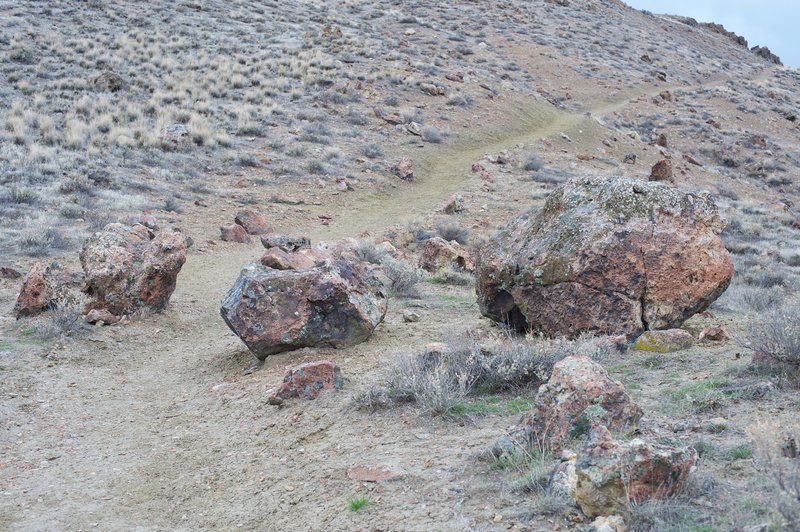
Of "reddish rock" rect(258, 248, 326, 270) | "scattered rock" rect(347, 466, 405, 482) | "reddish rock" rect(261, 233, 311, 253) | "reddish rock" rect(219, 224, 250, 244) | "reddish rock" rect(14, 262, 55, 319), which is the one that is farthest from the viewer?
"reddish rock" rect(219, 224, 250, 244)

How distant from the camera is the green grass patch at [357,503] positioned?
3918 millimetres

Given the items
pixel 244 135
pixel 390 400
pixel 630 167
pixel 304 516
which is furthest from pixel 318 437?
pixel 630 167

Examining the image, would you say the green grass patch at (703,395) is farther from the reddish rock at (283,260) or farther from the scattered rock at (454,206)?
the scattered rock at (454,206)

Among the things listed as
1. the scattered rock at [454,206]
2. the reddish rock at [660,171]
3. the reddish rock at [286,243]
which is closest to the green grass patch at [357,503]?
the reddish rock at [286,243]

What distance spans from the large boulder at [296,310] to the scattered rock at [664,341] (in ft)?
8.75

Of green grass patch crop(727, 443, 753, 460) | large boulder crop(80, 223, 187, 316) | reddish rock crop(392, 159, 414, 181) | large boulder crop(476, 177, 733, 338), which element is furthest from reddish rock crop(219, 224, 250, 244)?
green grass patch crop(727, 443, 753, 460)

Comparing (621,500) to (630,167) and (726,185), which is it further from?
(726,185)

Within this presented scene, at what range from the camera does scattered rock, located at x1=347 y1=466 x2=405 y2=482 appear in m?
4.20

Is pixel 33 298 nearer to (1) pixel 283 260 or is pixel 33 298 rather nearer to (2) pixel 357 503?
(1) pixel 283 260

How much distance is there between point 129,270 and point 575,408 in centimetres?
657

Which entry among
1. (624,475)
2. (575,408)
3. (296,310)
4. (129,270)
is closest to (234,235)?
(129,270)

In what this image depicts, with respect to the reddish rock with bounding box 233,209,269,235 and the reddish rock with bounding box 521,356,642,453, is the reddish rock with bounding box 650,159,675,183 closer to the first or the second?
the reddish rock with bounding box 233,209,269,235

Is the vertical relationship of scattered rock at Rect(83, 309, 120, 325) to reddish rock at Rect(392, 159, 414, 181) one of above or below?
below

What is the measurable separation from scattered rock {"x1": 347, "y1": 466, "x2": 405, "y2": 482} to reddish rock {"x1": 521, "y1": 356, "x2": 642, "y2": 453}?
83 cm
